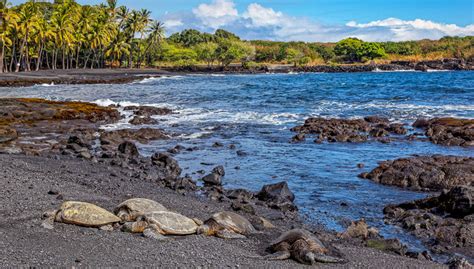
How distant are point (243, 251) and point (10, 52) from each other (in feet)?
280

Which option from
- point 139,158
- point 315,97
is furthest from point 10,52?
point 139,158

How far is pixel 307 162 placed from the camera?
16.7 metres

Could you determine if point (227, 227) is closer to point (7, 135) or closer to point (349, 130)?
point (7, 135)

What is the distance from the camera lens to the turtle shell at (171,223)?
25.6 ft

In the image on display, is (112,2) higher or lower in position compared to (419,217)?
higher

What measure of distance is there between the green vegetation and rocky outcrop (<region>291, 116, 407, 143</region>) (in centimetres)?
5394

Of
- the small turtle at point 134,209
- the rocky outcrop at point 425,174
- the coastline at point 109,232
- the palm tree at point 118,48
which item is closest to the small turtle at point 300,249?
the coastline at point 109,232

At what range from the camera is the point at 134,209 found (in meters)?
8.44

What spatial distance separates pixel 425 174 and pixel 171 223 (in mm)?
8198

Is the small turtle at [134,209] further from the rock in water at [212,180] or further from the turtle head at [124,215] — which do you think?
the rock in water at [212,180]

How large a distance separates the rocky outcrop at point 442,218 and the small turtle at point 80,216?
5.44 m

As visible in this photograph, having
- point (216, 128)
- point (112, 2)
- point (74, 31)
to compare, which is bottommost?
point (216, 128)

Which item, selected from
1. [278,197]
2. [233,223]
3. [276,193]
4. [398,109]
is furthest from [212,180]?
[398,109]

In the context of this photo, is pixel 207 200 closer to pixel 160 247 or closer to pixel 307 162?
pixel 160 247
